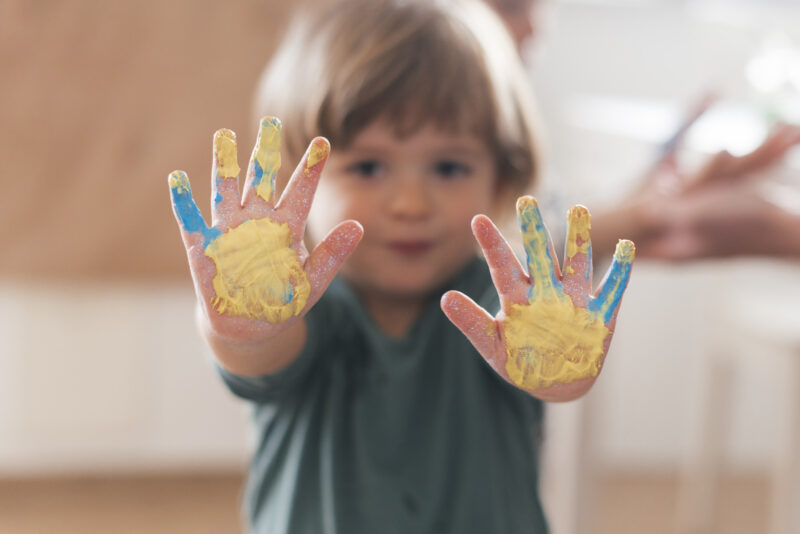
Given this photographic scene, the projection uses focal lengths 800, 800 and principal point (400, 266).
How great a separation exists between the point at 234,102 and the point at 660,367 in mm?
1158

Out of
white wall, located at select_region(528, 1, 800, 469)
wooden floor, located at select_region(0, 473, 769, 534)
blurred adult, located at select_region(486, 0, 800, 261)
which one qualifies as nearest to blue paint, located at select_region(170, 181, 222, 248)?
blurred adult, located at select_region(486, 0, 800, 261)

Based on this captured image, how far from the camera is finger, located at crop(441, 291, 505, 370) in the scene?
1.39ft

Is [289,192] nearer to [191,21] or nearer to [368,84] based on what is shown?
[368,84]

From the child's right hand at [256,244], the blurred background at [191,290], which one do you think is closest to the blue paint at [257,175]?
the child's right hand at [256,244]

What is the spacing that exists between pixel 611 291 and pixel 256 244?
193mm

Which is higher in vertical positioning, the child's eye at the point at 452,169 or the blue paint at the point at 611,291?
the child's eye at the point at 452,169

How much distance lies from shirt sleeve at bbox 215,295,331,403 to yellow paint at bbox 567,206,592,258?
0.25 metres

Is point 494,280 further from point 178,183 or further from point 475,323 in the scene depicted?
point 178,183

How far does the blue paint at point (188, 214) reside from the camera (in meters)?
0.43

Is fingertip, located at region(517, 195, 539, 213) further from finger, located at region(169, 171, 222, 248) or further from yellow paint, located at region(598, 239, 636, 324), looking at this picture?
finger, located at region(169, 171, 222, 248)

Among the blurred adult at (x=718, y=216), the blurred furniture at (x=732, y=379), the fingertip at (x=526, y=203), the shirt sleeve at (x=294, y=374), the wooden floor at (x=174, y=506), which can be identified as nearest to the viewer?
the fingertip at (x=526, y=203)

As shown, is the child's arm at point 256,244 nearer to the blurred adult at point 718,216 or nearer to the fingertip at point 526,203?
the fingertip at point 526,203

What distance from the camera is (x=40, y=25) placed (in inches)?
42.2

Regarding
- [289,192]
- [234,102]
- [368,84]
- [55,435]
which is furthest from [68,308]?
[289,192]
